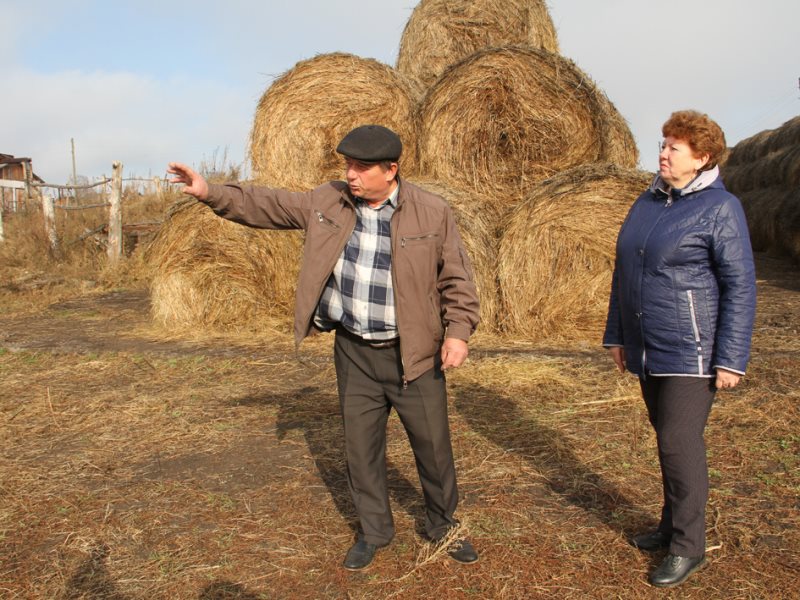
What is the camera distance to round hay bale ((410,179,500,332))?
737cm

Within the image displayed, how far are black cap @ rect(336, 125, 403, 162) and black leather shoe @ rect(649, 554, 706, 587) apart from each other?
189 cm

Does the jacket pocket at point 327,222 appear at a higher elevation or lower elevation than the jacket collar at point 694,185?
lower

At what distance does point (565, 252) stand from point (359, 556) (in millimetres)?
4848

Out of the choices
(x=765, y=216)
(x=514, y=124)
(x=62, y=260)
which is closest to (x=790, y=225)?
(x=765, y=216)

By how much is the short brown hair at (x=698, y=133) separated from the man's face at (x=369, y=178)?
3.58 feet

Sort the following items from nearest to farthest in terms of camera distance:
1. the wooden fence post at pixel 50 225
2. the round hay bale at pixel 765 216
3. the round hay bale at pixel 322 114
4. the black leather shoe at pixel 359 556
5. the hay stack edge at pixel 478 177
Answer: the black leather shoe at pixel 359 556, the hay stack edge at pixel 478 177, the round hay bale at pixel 322 114, the wooden fence post at pixel 50 225, the round hay bale at pixel 765 216

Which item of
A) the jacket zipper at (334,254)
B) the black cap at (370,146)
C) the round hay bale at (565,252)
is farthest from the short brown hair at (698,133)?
the round hay bale at (565,252)

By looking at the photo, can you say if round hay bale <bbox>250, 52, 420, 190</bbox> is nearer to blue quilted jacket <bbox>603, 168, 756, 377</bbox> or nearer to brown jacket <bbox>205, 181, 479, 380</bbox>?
brown jacket <bbox>205, 181, 479, 380</bbox>

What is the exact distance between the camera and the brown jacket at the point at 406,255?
9.95ft

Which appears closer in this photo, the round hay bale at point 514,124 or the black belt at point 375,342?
the black belt at point 375,342

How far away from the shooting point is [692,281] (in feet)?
9.42

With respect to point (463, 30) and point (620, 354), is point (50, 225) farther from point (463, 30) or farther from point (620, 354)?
point (620, 354)

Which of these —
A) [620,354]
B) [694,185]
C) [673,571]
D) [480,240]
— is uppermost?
[694,185]

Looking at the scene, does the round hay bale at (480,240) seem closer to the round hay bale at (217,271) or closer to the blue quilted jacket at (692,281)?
the round hay bale at (217,271)
